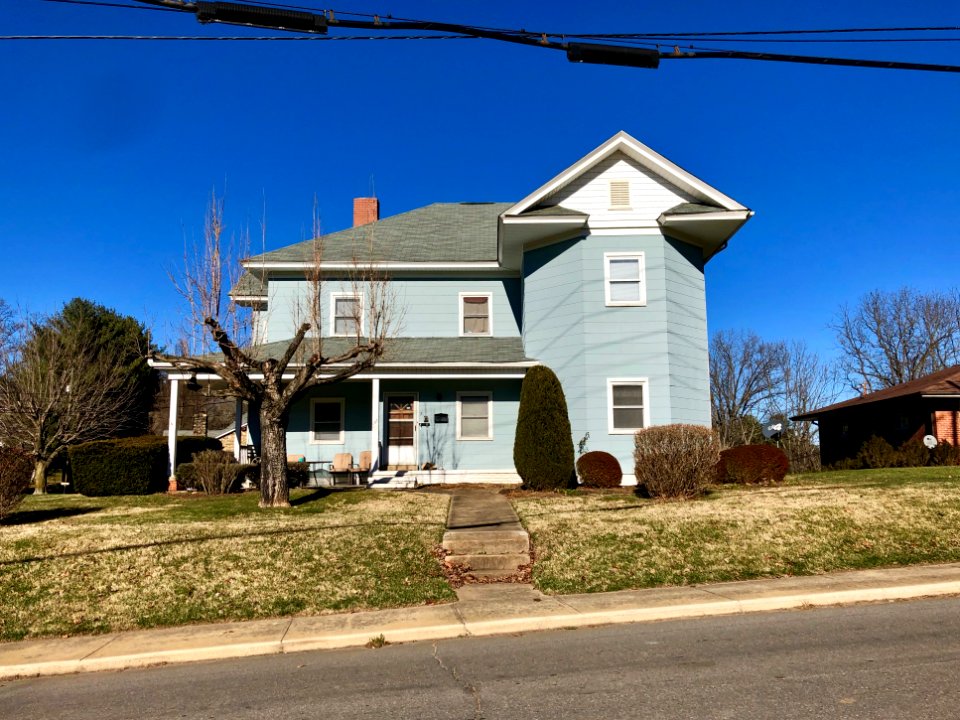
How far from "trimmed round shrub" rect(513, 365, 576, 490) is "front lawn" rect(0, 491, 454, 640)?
139 inches

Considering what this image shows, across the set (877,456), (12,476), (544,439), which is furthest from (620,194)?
(12,476)

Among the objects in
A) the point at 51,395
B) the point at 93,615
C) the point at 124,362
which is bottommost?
the point at 93,615

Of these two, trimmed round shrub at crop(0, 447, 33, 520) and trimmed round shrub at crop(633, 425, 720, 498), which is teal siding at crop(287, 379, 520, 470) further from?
trimmed round shrub at crop(0, 447, 33, 520)

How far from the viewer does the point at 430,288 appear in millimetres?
21312

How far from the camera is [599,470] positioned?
16531mm

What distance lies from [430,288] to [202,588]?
13.8 metres

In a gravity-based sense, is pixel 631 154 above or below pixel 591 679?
above

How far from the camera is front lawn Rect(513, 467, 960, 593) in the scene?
30.2ft

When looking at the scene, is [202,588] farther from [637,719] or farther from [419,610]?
[637,719]

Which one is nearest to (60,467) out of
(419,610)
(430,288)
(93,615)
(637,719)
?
(430,288)

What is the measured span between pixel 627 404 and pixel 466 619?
37.9 feet

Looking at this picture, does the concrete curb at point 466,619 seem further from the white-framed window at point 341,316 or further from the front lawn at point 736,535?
the white-framed window at point 341,316

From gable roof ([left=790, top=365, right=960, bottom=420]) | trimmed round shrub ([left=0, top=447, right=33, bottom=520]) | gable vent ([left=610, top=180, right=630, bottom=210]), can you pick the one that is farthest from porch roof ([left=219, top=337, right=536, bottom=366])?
gable roof ([left=790, top=365, right=960, bottom=420])

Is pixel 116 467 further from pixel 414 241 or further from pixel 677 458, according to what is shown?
pixel 677 458
